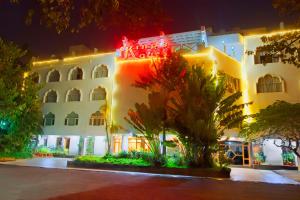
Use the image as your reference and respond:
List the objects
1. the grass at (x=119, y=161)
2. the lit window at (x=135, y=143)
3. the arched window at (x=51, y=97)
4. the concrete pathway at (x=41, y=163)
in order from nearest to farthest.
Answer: the grass at (x=119, y=161)
the concrete pathway at (x=41, y=163)
the lit window at (x=135, y=143)
the arched window at (x=51, y=97)

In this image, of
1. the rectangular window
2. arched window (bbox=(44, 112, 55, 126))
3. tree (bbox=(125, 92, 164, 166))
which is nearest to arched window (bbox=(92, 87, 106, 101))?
arched window (bbox=(44, 112, 55, 126))

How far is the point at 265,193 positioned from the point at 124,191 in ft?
16.7

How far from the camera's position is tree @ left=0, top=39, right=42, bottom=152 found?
24.0m

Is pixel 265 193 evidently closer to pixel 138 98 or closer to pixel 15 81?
pixel 138 98

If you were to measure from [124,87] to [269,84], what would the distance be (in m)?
13.3

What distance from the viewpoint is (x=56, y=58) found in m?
34.5

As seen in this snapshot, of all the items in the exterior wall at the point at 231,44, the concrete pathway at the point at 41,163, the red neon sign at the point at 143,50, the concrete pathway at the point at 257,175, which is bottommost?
the concrete pathway at the point at 257,175

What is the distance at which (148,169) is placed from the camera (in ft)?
58.1

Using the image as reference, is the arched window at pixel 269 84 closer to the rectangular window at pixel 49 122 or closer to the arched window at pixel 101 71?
the arched window at pixel 101 71

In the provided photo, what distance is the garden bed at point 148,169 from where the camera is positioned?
1595cm

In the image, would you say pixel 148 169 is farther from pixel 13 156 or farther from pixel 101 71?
pixel 101 71

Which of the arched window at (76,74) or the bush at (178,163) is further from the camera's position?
the arched window at (76,74)

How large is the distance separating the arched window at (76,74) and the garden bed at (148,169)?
47.9 ft

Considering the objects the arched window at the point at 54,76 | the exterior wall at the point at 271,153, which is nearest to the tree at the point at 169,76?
the exterior wall at the point at 271,153
